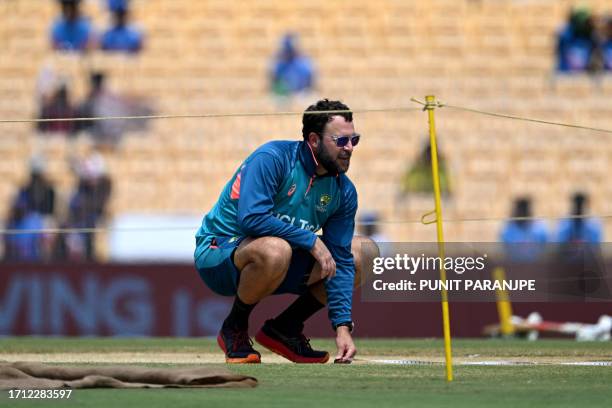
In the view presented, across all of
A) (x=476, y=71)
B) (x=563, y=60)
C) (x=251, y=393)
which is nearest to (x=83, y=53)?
(x=476, y=71)

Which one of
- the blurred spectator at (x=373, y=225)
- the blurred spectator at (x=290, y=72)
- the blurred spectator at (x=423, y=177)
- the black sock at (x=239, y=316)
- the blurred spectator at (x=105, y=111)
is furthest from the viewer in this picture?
the blurred spectator at (x=290, y=72)

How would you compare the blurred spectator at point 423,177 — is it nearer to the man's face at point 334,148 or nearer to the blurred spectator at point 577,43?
the blurred spectator at point 577,43

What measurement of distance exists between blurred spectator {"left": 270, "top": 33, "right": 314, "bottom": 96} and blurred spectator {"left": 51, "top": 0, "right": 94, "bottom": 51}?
2.41m

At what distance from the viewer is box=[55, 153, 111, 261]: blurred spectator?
1294 cm

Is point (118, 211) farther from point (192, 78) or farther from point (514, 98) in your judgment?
point (514, 98)

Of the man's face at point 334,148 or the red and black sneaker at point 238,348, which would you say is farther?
the red and black sneaker at point 238,348

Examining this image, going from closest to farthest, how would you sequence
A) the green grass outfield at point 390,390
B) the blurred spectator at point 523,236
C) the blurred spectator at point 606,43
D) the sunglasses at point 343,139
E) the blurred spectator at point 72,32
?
the green grass outfield at point 390,390, the sunglasses at point 343,139, the blurred spectator at point 523,236, the blurred spectator at point 606,43, the blurred spectator at point 72,32

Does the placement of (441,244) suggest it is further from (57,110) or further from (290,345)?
(57,110)

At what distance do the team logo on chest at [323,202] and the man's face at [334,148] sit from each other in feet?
0.59

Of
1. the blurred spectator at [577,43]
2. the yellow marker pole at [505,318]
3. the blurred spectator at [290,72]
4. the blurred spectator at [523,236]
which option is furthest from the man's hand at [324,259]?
the blurred spectator at [577,43]

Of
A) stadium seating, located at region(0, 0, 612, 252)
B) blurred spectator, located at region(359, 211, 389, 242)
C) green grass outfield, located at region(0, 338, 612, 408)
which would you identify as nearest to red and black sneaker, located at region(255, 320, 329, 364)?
green grass outfield, located at region(0, 338, 612, 408)

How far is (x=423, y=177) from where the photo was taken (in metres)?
14.6

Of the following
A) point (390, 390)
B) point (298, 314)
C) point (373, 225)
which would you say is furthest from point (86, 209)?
point (390, 390)

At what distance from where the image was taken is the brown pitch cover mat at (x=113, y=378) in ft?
18.0
